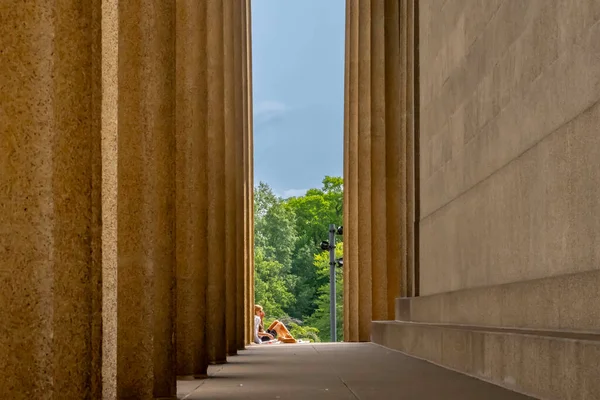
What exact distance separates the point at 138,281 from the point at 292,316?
415 ft

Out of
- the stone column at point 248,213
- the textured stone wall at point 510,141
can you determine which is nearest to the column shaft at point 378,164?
the stone column at point 248,213

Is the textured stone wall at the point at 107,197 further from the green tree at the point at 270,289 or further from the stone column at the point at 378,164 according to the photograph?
the green tree at the point at 270,289

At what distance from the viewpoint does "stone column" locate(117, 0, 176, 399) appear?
1061 centimetres

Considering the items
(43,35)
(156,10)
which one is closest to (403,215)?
(156,10)

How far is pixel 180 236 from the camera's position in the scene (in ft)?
52.3

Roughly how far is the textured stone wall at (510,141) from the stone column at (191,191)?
4431 millimetres

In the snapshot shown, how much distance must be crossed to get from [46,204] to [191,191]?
32.3 feet

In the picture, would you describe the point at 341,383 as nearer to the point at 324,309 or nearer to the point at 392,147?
the point at 392,147

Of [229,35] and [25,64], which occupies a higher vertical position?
[229,35]

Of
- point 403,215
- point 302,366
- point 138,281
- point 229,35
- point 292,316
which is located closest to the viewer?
point 138,281

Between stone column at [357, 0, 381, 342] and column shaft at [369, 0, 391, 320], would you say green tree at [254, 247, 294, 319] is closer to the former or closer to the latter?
stone column at [357, 0, 381, 342]

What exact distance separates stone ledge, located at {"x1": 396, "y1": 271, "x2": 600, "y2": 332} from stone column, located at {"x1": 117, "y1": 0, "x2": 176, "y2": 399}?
426 cm

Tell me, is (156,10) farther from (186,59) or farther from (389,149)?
(389,149)

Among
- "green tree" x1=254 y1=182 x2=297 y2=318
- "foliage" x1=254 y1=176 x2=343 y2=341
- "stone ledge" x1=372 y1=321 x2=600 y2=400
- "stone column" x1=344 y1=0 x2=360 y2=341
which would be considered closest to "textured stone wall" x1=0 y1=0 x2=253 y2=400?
"stone ledge" x1=372 y1=321 x2=600 y2=400
